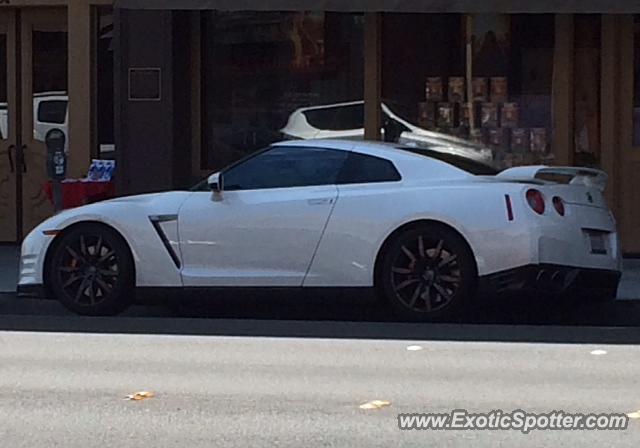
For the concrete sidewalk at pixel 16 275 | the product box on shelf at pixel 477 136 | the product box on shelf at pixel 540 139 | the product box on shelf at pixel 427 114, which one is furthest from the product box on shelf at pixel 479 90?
the concrete sidewalk at pixel 16 275

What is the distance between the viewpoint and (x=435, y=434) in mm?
7273

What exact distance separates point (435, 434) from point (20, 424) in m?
2.19

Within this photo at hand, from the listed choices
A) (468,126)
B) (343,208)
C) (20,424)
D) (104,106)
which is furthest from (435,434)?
(104,106)

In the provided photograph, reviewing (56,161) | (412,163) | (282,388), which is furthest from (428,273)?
(56,161)

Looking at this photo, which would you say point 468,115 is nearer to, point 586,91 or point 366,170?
point 586,91

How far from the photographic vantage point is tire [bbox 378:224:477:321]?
1078 cm

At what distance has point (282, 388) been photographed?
334 inches

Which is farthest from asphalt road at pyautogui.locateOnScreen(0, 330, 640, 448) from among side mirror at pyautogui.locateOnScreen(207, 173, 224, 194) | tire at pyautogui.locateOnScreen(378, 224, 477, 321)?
side mirror at pyautogui.locateOnScreen(207, 173, 224, 194)

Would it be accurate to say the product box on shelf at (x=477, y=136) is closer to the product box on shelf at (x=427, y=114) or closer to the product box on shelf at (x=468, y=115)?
the product box on shelf at (x=468, y=115)

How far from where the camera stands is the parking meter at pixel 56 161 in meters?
15.5

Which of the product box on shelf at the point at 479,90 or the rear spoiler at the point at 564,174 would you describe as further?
the product box on shelf at the point at 479,90

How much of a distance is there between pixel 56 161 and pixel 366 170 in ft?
18.0

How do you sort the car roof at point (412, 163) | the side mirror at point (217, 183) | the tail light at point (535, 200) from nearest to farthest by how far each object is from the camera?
the tail light at point (535, 200)
the car roof at point (412, 163)
the side mirror at point (217, 183)

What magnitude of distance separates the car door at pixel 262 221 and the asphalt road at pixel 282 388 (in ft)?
2.82
